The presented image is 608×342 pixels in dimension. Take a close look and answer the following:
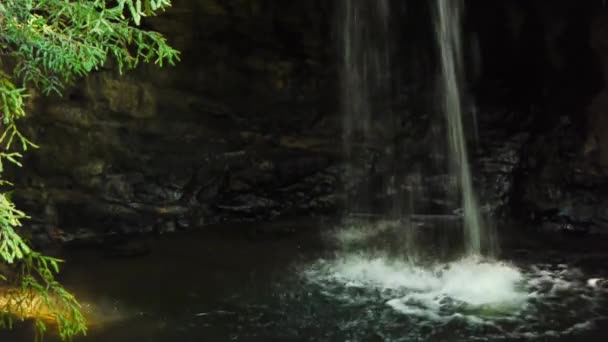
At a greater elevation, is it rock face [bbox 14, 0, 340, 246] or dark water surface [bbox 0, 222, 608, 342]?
rock face [bbox 14, 0, 340, 246]

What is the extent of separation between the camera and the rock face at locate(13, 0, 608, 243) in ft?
26.0

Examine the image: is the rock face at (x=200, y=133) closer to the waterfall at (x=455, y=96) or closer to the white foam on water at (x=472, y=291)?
the waterfall at (x=455, y=96)

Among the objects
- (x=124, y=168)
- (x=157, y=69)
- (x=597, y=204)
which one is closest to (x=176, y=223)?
(x=124, y=168)

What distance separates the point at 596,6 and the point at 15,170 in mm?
8176

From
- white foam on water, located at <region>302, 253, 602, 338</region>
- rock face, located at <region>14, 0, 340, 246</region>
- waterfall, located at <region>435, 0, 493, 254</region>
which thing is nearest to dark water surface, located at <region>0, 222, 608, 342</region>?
white foam on water, located at <region>302, 253, 602, 338</region>

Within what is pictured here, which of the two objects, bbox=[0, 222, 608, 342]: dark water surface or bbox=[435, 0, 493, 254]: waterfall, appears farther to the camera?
bbox=[435, 0, 493, 254]: waterfall

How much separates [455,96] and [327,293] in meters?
4.11

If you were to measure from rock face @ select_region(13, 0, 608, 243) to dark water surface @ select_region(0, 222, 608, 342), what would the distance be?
3.10 feet

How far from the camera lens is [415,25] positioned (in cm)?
868

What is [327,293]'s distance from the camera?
20.0 feet

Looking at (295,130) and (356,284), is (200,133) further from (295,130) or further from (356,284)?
(356,284)

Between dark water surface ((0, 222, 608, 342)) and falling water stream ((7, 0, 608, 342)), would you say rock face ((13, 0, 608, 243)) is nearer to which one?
falling water stream ((7, 0, 608, 342))

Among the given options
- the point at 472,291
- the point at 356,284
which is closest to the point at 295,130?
the point at 356,284

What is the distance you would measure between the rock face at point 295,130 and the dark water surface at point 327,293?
94 centimetres
